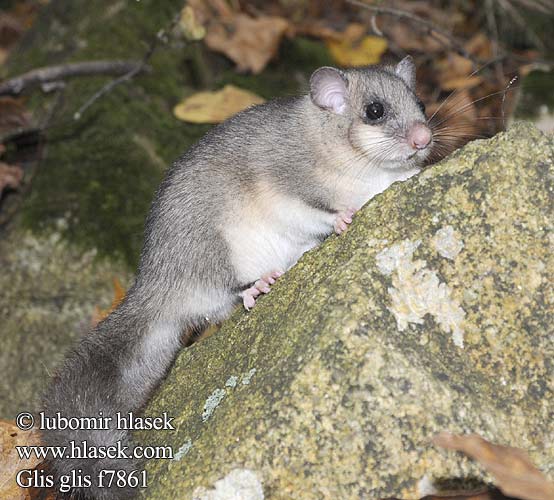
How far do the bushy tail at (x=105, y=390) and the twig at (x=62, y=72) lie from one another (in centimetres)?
258

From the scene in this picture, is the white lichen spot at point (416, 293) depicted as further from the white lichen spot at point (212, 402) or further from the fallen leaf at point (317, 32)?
the fallen leaf at point (317, 32)

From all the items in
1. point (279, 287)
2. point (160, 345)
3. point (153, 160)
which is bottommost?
point (153, 160)

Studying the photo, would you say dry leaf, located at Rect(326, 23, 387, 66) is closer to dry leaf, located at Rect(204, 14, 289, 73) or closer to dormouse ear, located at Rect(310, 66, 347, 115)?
dry leaf, located at Rect(204, 14, 289, 73)

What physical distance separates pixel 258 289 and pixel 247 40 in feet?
11.5

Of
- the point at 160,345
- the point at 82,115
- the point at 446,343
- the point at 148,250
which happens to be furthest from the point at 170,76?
the point at 446,343

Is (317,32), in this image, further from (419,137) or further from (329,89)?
(419,137)

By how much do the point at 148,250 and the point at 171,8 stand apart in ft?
11.7

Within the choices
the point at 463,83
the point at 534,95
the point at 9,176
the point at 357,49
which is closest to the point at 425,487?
the point at 9,176

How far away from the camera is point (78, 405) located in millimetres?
2834

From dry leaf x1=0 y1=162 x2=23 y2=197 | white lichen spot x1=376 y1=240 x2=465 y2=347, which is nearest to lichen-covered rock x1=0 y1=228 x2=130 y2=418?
dry leaf x1=0 y1=162 x2=23 y2=197

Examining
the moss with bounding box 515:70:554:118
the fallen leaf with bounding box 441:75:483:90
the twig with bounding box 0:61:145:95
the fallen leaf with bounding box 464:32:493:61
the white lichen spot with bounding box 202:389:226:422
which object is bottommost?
the fallen leaf with bounding box 464:32:493:61

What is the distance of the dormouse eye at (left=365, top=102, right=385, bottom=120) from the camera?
3395 mm

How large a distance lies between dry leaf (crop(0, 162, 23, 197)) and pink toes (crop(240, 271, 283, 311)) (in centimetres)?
237

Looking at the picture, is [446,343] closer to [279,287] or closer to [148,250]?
[279,287]
